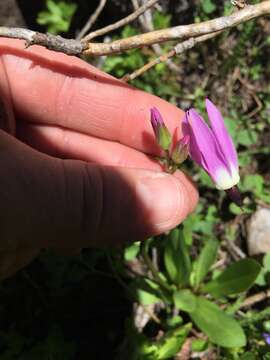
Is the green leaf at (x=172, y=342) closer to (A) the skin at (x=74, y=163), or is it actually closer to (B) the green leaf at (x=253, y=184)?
(A) the skin at (x=74, y=163)

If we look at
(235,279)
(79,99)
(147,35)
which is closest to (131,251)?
(235,279)

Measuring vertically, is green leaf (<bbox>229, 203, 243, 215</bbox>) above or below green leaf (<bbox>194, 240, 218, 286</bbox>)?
above

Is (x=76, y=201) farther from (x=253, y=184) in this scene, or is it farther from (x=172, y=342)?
(x=253, y=184)

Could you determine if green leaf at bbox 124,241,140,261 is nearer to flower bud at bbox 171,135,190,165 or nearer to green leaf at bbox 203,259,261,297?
green leaf at bbox 203,259,261,297

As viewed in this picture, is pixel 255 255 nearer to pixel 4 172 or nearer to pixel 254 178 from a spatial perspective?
pixel 254 178

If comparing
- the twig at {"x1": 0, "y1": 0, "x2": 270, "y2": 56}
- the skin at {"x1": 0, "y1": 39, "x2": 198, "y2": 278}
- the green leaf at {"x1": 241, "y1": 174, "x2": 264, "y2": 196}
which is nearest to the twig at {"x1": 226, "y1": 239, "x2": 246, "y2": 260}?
the green leaf at {"x1": 241, "y1": 174, "x2": 264, "y2": 196}

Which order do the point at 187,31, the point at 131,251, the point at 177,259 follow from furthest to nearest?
the point at 131,251
the point at 177,259
the point at 187,31

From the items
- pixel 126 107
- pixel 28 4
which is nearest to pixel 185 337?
pixel 126 107
